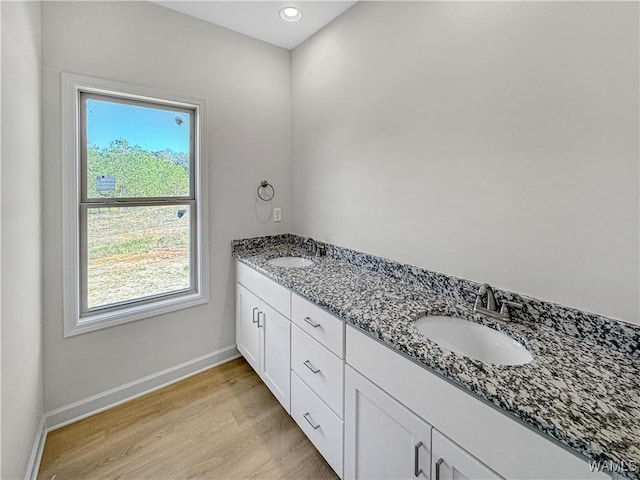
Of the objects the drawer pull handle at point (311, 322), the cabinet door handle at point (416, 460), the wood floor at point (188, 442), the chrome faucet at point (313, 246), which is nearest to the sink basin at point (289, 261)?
the chrome faucet at point (313, 246)

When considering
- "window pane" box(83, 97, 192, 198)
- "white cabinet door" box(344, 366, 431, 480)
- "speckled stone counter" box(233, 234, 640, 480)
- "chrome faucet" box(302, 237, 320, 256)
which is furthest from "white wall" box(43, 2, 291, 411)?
"white cabinet door" box(344, 366, 431, 480)

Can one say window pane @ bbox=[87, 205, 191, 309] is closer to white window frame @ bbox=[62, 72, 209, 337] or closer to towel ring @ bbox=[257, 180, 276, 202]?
white window frame @ bbox=[62, 72, 209, 337]

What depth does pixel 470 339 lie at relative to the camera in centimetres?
128

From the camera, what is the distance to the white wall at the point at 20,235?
1.11m

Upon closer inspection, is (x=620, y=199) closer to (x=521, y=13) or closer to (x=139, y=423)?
(x=521, y=13)

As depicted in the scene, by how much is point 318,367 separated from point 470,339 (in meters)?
0.69

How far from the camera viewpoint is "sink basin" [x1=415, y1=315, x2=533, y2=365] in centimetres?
115

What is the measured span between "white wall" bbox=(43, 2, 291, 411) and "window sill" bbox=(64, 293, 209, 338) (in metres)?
0.05

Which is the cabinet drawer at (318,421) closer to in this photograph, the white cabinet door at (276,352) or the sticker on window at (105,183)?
the white cabinet door at (276,352)

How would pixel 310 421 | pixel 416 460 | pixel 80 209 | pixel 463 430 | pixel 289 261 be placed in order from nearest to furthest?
pixel 463 430 < pixel 416 460 < pixel 310 421 < pixel 80 209 < pixel 289 261

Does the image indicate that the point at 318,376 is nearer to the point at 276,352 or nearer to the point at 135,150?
the point at 276,352

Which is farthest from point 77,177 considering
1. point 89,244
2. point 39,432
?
point 39,432

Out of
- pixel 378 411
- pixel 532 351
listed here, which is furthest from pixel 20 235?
pixel 532 351

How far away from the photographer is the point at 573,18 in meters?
1.08
